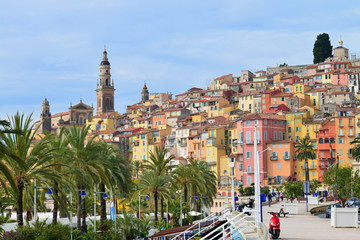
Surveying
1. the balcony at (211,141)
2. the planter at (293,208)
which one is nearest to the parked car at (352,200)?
the planter at (293,208)

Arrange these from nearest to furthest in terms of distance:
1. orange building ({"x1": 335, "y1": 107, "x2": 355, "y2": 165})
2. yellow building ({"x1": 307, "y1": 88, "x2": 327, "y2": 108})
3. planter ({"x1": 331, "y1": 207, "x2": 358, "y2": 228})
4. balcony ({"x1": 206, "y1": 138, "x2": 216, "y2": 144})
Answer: planter ({"x1": 331, "y1": 207, "x2": 358, "y2": 228})
orange building ({"x1": 335, "y1": 107, "x2": 355, "y2": 165})
balcony ({"x1": 206, "y1": 138, "x2": 216, "y2": 144})
yellow building ({"x1": 307, "y1": 88, "x2": 327, "y2": 108})

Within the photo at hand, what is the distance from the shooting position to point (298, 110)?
141 meters

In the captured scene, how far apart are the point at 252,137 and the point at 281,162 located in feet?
24.4

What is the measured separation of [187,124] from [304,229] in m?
118

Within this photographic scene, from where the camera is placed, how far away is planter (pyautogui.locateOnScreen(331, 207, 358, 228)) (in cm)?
4428

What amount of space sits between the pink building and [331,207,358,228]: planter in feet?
270

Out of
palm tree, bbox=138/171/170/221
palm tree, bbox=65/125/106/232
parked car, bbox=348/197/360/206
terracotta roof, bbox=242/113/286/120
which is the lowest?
parked car, bbox=348/197/360/206

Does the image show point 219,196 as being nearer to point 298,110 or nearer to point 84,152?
point 298,110

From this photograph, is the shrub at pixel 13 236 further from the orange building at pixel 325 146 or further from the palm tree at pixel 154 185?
the orange building at pixel 325 146

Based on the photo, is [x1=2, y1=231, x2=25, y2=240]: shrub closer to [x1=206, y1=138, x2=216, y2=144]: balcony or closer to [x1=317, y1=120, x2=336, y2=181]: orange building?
[x1=317, y1=120, x2=336, y2=181]: orange building

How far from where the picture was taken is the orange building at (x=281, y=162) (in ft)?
417

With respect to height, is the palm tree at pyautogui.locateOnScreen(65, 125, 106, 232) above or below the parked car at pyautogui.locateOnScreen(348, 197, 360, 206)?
above

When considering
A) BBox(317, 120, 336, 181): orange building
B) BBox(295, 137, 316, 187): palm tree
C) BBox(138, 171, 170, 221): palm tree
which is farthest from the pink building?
BBox(138, 171, 170, 221): palm tree

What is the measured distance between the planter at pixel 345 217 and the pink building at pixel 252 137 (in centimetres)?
8219
